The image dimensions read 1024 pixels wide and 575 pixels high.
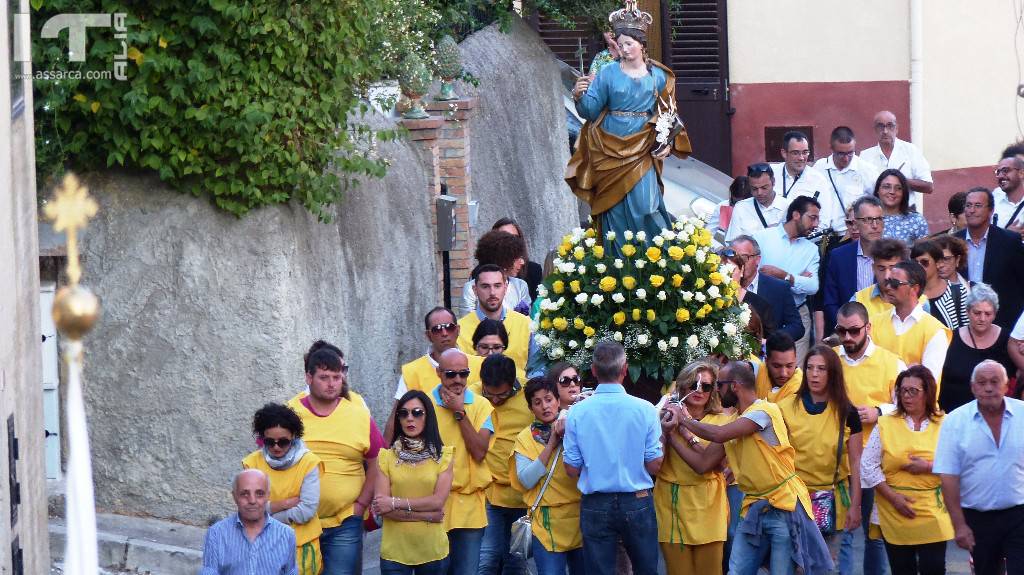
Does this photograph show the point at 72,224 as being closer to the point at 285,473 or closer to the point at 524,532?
the point at 285,473

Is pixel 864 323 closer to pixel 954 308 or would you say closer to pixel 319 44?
pixel 954 308

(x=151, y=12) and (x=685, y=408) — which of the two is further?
(x=151, y=12)

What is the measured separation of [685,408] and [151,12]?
3976 mm

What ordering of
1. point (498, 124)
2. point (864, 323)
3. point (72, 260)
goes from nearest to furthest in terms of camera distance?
point (864, 323), point (72, 260), point (498, 124)

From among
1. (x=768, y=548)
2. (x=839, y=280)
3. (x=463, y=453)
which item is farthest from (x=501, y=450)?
(x=839, y=280)

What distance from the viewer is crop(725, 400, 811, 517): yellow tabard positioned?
28.9 ft

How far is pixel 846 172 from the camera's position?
44.8 ft

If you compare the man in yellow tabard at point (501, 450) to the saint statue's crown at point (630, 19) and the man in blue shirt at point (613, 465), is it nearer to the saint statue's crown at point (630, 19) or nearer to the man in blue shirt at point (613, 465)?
the man in blue shirt at point (613, 465)

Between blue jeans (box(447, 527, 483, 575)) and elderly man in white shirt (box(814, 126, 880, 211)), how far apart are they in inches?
217

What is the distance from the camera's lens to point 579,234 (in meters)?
10.7

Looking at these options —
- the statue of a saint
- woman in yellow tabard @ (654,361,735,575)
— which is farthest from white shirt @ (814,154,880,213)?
woman in yellow tabard @ (654,361,735,575)

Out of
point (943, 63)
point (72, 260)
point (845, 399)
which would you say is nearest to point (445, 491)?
point (845, 399)

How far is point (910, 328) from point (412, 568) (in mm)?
3347

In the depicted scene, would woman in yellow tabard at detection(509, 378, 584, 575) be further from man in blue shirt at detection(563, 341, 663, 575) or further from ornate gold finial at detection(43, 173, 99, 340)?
ornate gold finial at detection(43, 173, 99, 340)
